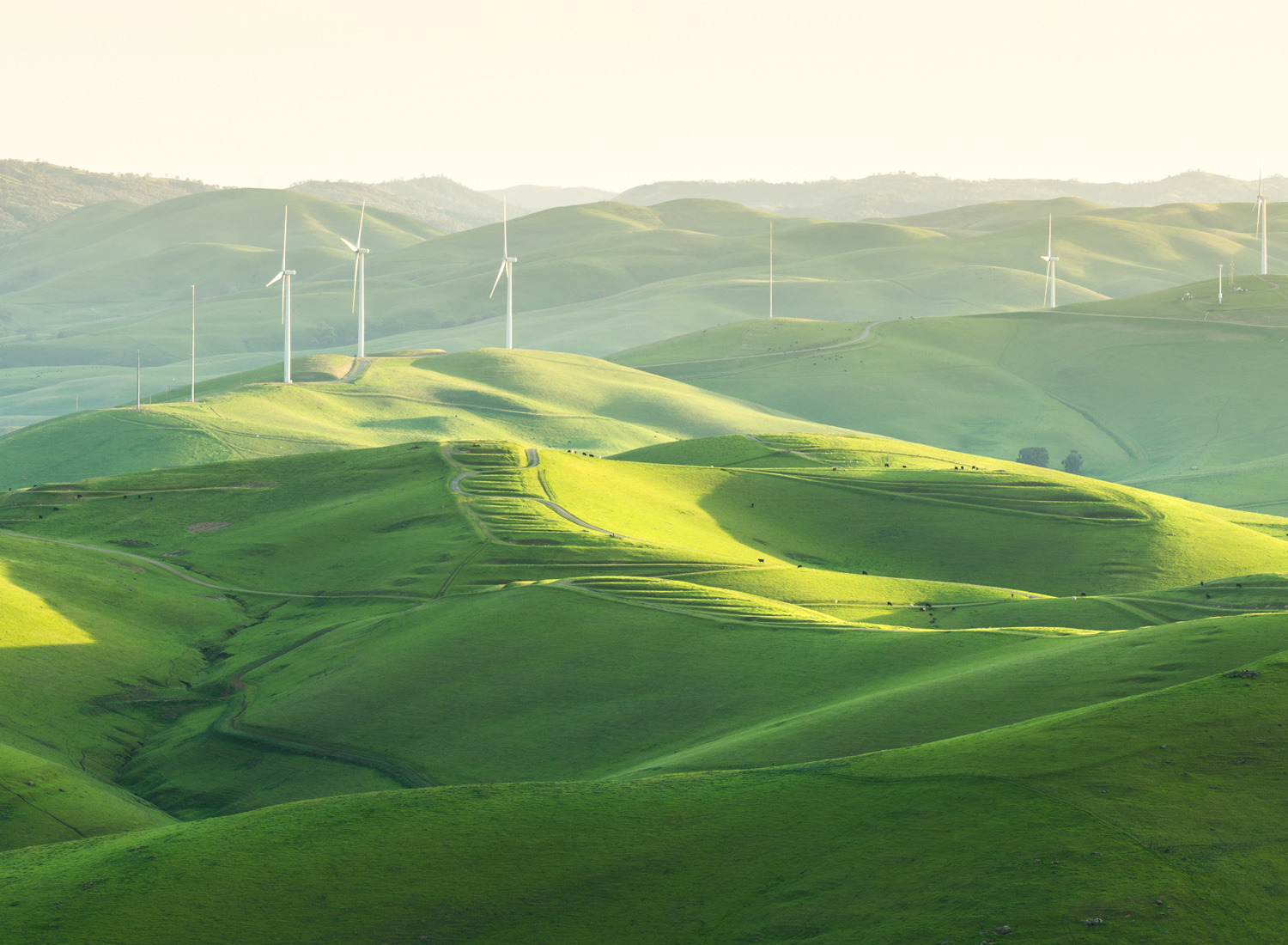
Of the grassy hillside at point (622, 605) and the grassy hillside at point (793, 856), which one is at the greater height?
the grassy hillside at point (793, 856)

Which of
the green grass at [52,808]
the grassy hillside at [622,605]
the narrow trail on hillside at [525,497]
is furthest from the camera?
the narrow trail on hillside at [525,497]

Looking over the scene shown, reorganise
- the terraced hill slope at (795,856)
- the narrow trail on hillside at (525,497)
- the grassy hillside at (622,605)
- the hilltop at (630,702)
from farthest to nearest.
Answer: the narrow trail on hillside at (525,497), the grassy hillside at (622,605), the hilltop at (630,702), the terraced hill slope at (795,856)

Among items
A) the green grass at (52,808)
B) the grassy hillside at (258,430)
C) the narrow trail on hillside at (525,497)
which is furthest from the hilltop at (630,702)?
the grassy hillside at (258,430)

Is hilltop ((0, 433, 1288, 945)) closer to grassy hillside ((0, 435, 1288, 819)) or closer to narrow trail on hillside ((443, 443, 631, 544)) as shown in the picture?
grassy hillside ((0, 435, 1288, 819))

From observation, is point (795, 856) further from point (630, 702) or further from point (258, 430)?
point (258, 430)

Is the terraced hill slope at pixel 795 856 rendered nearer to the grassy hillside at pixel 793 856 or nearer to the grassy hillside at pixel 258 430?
the grassy hillside at pixel 793 856

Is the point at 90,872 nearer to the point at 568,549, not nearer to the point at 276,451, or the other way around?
the point at 568,549

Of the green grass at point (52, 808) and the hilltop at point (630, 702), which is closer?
the hilltop at point (630, 702)

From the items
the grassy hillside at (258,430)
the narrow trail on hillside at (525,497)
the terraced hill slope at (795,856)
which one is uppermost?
the terraced hill slope at (795,856)

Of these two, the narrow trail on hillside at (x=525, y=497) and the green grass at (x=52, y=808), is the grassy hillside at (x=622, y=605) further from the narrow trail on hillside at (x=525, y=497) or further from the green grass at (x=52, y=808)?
the green grass at (x=52, y=808)
